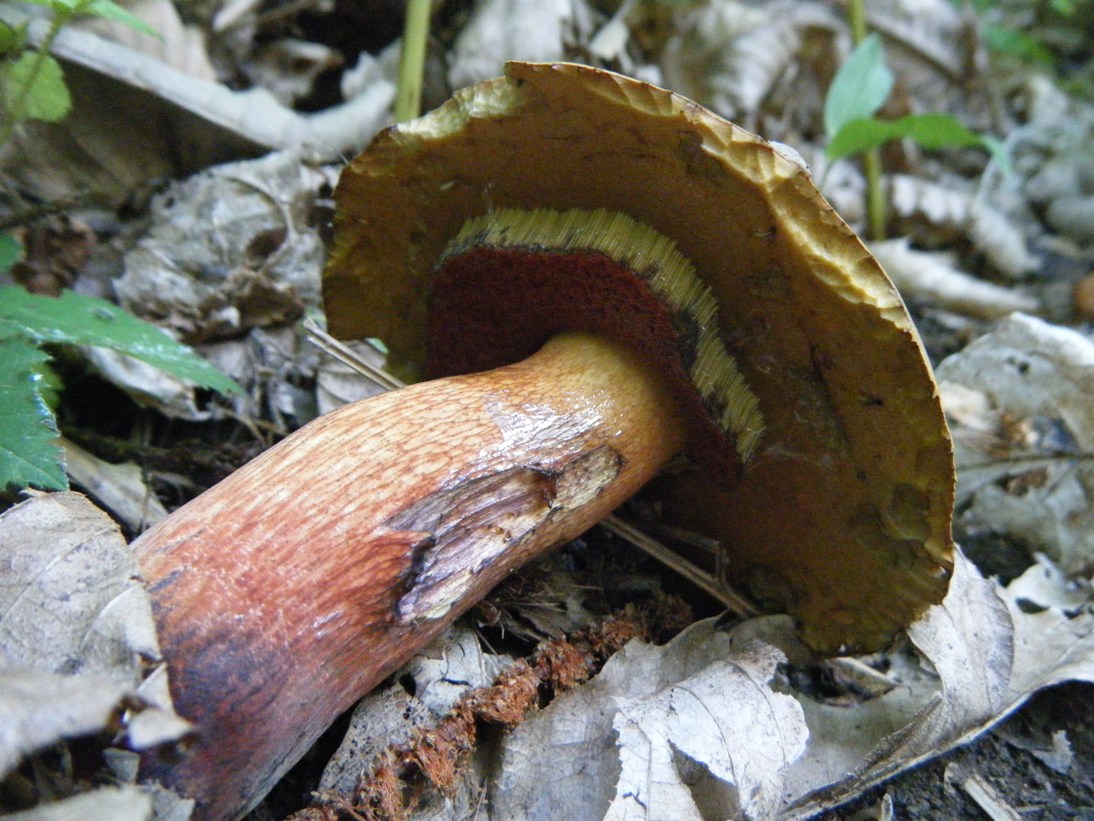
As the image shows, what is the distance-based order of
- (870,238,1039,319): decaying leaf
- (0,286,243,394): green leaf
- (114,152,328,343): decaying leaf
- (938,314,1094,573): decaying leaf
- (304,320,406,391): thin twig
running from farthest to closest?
(870,238,1039,319): decaying leaf < (114,152,328,343): decaying leaf < (938,314,1094,573): decaying leaf < (304,320,406,391): thin twig < (0,286,243,394): green leaf

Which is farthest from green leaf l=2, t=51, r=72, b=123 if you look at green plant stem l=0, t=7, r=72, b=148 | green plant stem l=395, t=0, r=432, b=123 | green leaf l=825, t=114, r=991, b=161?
green leaf l=825, t=114, r=991, b=161

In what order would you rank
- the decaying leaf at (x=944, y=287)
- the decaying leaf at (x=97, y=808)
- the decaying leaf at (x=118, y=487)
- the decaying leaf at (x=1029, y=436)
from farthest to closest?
the decaying leaf at (x=944, y=287) < the decaying leaf at (x=1029, y=436) < the decaying leaf at (x=118, y=487) < the decaying leaf at (x=97, y=808)

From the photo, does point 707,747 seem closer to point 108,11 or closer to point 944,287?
point 108,11

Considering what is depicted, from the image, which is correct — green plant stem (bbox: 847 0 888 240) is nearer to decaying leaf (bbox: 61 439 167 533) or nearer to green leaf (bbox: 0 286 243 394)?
green leaf (bbox: 0 286 243 394)

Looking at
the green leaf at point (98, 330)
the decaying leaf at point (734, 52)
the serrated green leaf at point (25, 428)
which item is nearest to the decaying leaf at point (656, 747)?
the serrated green leaf at point (25, 428)

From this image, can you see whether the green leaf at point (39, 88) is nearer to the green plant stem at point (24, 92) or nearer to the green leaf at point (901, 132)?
the green plant stem at point (24, 92)

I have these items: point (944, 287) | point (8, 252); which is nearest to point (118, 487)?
point (8, 252)
